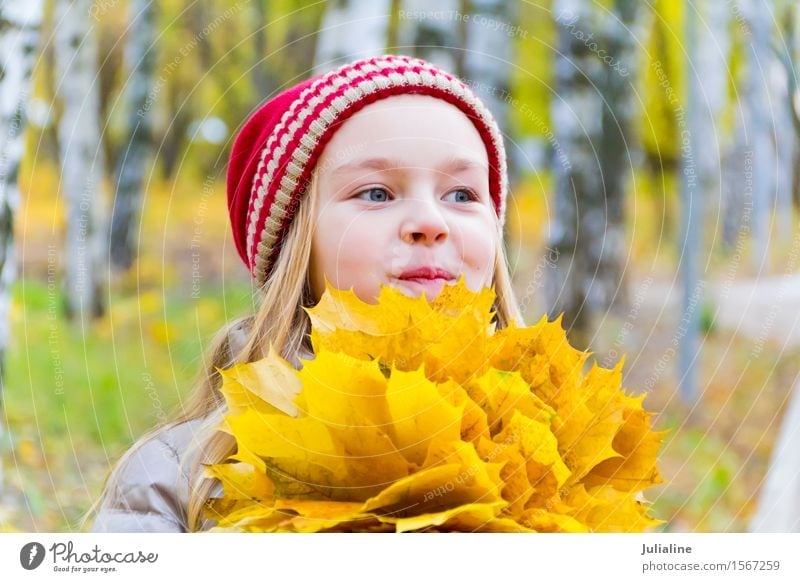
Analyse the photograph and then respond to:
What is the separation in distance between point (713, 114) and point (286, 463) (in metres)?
1.01

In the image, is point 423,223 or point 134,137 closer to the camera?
point 423,223

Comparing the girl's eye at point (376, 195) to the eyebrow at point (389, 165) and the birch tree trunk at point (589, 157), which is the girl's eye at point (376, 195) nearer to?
the eyebrow at point (389, 165)

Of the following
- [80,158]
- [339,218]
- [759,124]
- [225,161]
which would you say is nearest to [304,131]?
[339,218]

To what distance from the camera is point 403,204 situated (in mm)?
650

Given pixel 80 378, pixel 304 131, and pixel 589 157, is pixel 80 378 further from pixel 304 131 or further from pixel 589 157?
pixel 589 157

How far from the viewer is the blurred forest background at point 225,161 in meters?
0.91

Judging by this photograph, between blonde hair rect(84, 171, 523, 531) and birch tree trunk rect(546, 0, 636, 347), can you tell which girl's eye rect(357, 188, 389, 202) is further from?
birch tree trunk rect(546, 0, 636, 347)

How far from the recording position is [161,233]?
1.12 m

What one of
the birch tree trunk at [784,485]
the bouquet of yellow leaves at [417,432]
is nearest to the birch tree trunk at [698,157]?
the birch tree trunk at [784,485]

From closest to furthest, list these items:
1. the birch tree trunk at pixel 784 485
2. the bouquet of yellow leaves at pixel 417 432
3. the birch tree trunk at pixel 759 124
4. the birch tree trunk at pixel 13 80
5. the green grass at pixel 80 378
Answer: the bouquet of yellow leaves at pixel 417 432
the birch tree trunk at pixel 13 80
the green grass at pixel 80 378
the birch tree trunk at pixel 759 124
the birch tree trunk at pixel 784 485

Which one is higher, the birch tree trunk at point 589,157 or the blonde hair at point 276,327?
the birch tree trunk at point 589,157

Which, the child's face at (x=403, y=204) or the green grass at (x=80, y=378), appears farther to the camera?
the green grass at (x=80, y=378)

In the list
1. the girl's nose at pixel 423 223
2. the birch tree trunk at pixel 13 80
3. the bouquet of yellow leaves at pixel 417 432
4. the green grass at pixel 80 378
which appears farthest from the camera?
the green grass at pixel 80 378

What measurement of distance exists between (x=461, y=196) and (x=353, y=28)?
1.10 ft
